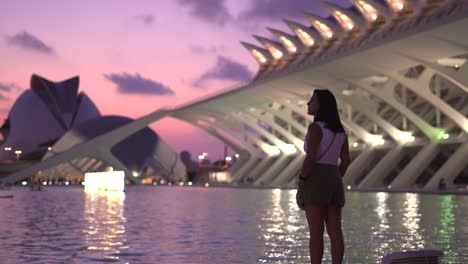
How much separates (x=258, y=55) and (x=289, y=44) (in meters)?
5.61

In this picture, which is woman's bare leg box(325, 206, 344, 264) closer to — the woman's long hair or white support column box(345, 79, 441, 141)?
the woman's long hair

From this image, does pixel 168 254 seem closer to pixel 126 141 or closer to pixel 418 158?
pixel 418 158

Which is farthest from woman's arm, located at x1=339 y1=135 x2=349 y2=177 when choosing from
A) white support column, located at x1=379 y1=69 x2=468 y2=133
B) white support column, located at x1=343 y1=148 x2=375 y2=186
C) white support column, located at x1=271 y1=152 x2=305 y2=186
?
white support column, located at x1=271 y1=152 x2=305 y2=186

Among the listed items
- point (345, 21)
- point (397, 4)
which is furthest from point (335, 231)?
point (345, 21)

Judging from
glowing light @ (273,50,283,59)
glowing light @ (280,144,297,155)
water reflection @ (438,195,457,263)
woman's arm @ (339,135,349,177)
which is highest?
glowing light @ (273,50,283,59)

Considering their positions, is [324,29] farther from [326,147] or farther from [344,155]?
[326,147]

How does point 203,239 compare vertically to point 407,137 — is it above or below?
below

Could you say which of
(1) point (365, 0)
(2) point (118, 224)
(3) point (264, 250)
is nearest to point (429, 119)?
(1) point (365, 0)

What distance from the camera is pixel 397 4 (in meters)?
44.8

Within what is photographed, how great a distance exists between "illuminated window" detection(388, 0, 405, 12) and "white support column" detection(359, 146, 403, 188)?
11.1 m

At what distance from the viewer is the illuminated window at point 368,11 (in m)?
48.0

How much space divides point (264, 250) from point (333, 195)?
14.6ft

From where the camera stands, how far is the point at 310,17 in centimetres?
5484

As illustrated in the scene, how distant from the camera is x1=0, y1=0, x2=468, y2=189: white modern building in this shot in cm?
3981
